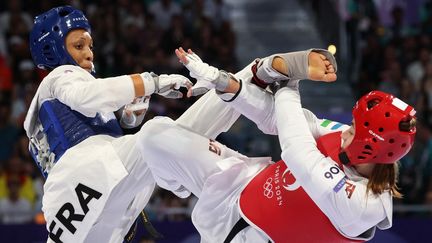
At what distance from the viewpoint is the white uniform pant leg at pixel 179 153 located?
5059 millimetres

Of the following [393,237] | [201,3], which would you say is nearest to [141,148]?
[393,237]

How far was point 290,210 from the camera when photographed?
4922 mm

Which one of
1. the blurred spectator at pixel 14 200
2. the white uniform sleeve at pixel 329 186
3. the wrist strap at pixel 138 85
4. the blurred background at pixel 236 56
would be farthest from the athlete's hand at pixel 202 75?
the blurred spectator at pixel 14 200

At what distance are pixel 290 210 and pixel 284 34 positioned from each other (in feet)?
30.4

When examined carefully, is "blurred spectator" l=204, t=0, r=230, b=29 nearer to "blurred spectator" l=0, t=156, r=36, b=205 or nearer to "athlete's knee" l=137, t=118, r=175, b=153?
"blurred spectator" l=0, t=156, r=36, b=205

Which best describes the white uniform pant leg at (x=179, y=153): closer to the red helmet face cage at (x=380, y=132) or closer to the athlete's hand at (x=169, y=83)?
the athlete's hand at (x=169, y=83)

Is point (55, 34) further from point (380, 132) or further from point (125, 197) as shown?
point (380, 132)

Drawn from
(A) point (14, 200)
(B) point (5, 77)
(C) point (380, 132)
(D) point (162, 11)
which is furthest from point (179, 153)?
(D) point (162, 11)

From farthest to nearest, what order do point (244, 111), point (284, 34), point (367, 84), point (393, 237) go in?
point (284, 34) → point (367, 84) → point (393, 237) → point (244, 111)

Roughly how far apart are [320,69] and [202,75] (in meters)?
0.71

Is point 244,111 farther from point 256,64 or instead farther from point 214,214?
point 214,214

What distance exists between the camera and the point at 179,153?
5.04 metres

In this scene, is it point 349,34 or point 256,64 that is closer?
point 256,64

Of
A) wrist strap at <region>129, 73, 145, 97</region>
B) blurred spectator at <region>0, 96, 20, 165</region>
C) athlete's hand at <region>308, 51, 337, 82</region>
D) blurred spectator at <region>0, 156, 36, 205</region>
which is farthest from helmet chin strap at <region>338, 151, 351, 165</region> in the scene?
blurred spectator at <region>0, 96, 20, 165</region>
